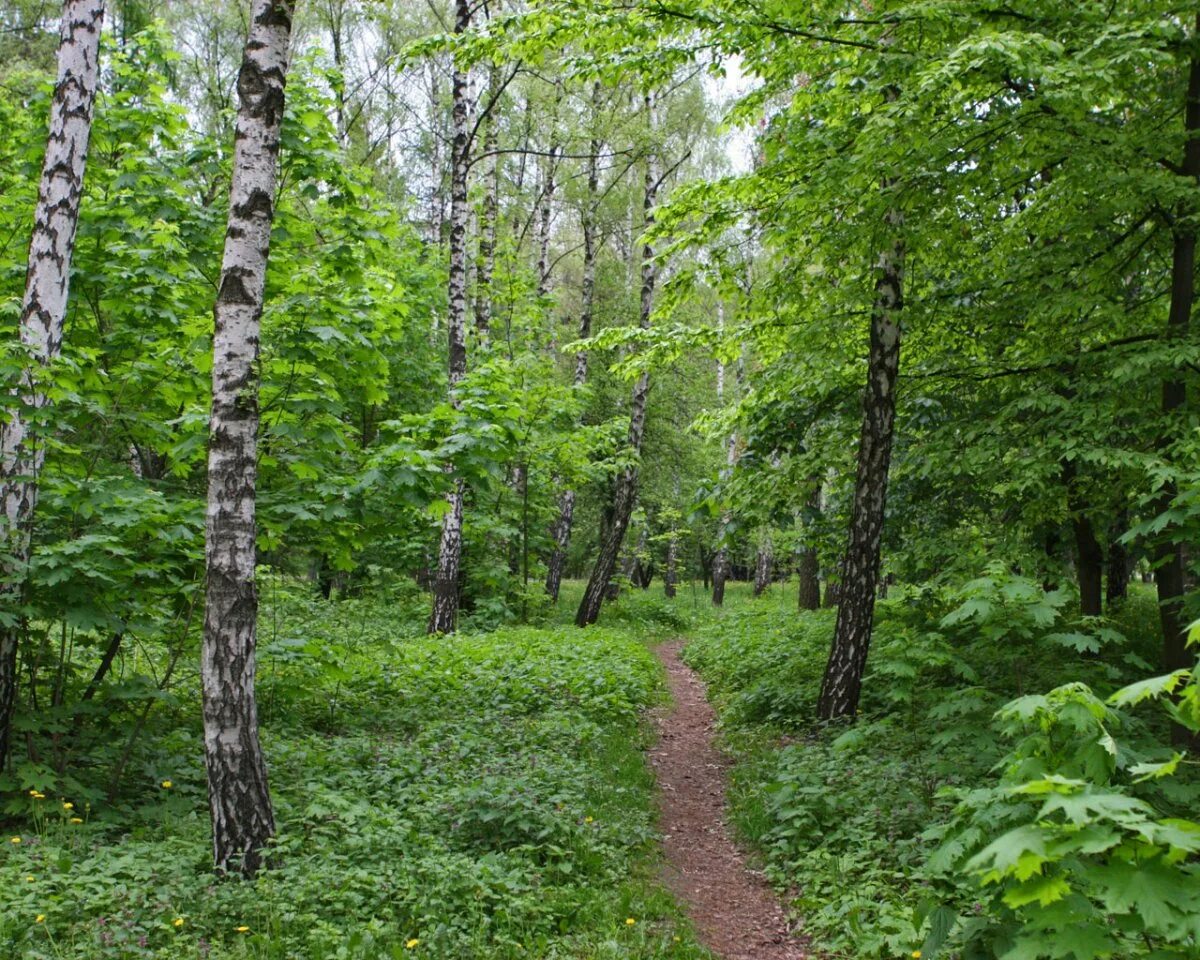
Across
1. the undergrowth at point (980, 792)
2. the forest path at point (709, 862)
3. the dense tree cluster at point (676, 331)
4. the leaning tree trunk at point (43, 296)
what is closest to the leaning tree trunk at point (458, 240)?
the dense tree cluster at point (676, 331)

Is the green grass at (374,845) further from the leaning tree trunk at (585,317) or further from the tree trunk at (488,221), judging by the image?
the leaning tree trunk at (585,317)

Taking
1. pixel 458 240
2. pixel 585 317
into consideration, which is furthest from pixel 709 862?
pixel 585 317

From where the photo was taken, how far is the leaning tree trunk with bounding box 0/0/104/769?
18.8ft

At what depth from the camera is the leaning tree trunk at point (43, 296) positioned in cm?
573

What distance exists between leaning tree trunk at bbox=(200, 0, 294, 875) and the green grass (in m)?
0.40

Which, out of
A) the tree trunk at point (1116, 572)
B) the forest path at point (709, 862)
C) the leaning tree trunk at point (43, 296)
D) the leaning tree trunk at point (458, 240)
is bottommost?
the forest path at point (709, 862)

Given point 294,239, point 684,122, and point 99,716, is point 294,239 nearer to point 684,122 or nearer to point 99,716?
point 99,716

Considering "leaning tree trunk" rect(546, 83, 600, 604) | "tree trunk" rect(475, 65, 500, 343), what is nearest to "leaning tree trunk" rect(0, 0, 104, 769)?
"tree trunk" rect(475, 65, 500, 343)

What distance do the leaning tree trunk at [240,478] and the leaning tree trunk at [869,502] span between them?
5824 mm

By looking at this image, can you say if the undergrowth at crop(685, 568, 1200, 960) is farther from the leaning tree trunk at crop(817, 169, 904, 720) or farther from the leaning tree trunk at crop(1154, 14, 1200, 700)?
the leaning tree trunk at crop(1154, 14, 1200, 700)

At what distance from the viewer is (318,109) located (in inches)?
343

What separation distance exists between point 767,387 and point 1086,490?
135 inches

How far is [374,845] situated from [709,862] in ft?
8.93

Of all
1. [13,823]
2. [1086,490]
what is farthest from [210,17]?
[1086,490]
